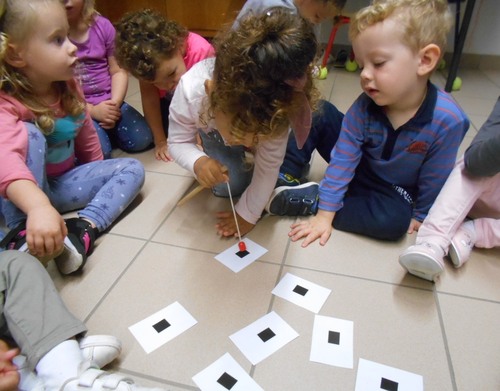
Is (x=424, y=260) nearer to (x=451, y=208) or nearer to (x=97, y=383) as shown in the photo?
(x=451, y=208)

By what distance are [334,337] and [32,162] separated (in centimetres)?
81

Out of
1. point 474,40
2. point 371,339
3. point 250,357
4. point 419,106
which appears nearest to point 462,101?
point 474,40

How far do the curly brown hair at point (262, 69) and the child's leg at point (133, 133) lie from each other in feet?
2.43

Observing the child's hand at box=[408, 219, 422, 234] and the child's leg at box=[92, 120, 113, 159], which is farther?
the child's leg at box=[92, 120, 113, 159]

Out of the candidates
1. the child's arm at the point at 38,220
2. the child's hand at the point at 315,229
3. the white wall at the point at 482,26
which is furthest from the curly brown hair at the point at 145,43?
the white wall at the point at 482,26

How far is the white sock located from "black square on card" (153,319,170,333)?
0.16 m

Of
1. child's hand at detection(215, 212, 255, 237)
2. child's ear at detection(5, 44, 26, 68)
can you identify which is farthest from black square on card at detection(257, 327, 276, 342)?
child's ear at detection(5, 44, 26, 68)

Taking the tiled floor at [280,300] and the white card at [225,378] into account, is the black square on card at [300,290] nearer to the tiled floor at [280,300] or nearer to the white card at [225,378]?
the tiled floor at [280,300]

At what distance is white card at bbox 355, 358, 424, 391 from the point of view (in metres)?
0.70

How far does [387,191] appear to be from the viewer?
106cm

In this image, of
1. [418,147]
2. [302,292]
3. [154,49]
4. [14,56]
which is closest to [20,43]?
[14,56]

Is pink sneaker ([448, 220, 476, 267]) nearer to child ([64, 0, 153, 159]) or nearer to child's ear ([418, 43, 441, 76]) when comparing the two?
child's ear ([418, 43, 441, 76])

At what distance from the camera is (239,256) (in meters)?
0.98

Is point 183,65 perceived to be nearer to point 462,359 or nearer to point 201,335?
point 201,335
